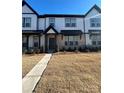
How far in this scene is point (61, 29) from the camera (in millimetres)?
10227

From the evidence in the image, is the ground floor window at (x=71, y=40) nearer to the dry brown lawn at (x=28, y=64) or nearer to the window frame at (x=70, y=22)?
the window frame at (x=70, y=22)

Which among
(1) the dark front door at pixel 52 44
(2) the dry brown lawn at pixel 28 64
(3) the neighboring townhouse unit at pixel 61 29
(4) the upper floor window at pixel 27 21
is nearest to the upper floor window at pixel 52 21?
(3) the neighboring townhouse unit at pixel 61 29

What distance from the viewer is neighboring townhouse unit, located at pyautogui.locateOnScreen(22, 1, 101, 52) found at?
9.65 m

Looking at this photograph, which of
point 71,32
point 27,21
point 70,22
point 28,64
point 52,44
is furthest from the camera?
point 70,22

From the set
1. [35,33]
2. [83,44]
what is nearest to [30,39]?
[35,33]

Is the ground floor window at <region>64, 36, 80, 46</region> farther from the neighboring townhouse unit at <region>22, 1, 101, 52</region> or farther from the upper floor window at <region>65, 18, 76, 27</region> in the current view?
the upper floor window at <region>65, 18, 76, 27</region>

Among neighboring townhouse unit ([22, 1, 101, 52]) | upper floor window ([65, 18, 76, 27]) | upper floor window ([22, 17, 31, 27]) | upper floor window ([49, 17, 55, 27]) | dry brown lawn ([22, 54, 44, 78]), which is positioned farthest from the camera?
upper floor window ([65, 18, 76, 27])

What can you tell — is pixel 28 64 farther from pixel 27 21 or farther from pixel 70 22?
pixel 70 22

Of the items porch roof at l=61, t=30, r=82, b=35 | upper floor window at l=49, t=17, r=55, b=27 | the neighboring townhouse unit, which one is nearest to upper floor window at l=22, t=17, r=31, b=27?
the neighboring townhouse unit

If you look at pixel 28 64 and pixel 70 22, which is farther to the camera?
pixel 70 22

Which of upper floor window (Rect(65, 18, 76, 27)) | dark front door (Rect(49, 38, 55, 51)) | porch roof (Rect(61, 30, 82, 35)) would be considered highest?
upper floor window (Rect(65, 18, 76, 27))

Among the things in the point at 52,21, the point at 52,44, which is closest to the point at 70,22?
the point at 52,21

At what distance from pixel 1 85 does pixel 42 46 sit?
25.2 ft
